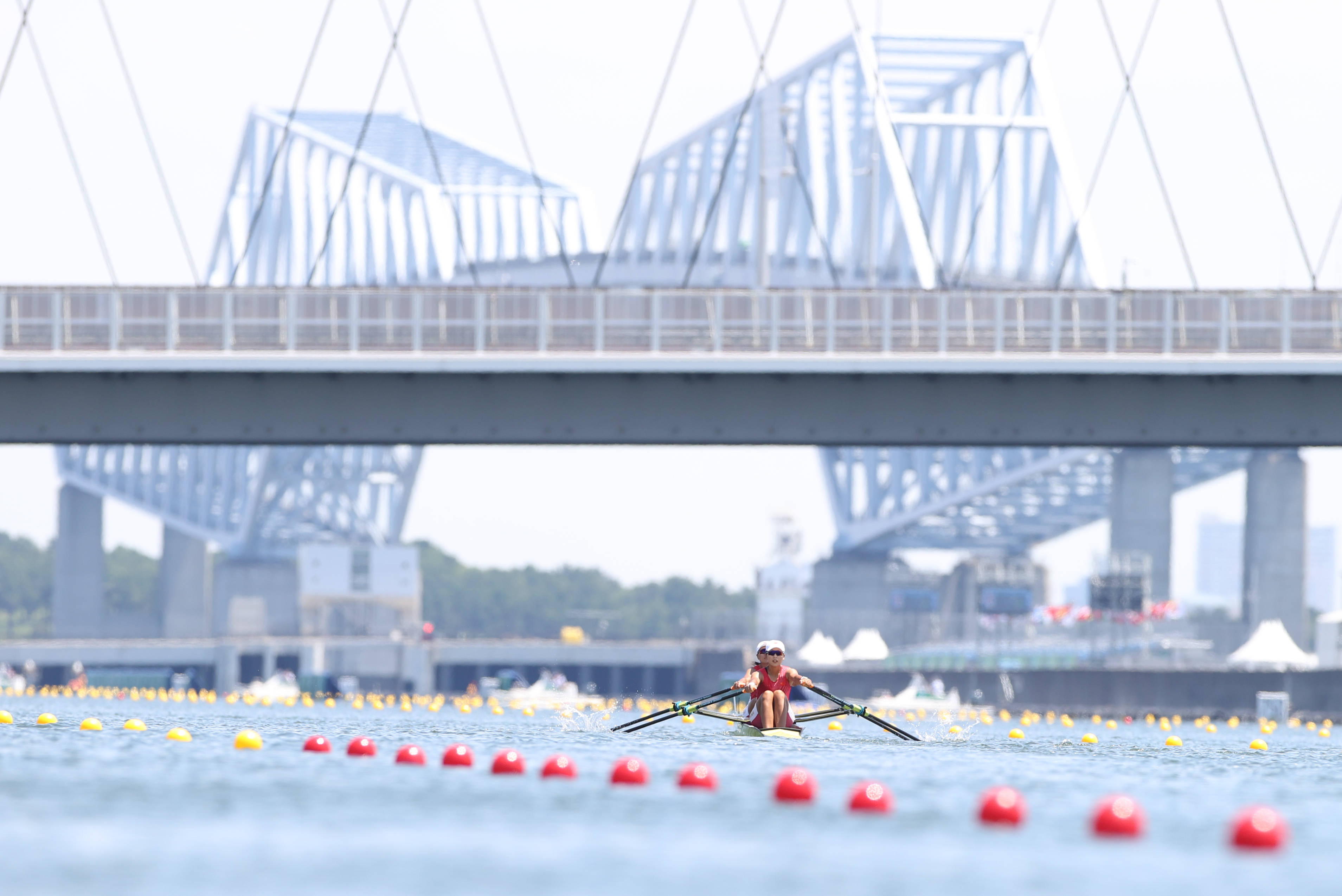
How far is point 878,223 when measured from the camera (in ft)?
568

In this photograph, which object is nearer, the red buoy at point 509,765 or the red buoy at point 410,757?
the red buoy at point 509,765

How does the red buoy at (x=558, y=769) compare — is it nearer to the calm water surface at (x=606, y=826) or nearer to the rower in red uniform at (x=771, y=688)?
the calm water surface at (x=606, y=826)

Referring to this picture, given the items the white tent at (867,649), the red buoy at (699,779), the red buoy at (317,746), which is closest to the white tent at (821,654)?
the white tent at (867,649)

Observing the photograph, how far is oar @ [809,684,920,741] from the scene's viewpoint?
4491 cm

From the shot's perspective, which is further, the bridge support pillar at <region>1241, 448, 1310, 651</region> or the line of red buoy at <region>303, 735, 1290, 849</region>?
the bridge support pillar at <region>1241, 448, 1310, 651</region>

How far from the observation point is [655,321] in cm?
5800

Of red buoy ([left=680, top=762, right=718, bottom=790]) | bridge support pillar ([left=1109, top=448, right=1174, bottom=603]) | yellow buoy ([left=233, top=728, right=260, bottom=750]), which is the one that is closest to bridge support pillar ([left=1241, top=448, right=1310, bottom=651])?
bridge support pillar ([left=1109, top=448, right=1174, bottom=603])

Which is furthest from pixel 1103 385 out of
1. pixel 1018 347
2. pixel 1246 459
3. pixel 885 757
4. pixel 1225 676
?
pixel 1246 459

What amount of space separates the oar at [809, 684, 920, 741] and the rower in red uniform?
1.58 feet

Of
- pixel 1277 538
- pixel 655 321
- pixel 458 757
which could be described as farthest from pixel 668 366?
pixel 1277 538

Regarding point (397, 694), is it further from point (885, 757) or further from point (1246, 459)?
point (885, 757)

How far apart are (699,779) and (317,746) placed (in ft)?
38.1

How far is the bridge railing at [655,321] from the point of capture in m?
57.6

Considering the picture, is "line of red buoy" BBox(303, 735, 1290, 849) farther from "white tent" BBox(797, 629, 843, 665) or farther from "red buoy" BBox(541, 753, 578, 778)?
"white tent" BBox(797, 629, 843, 665)
